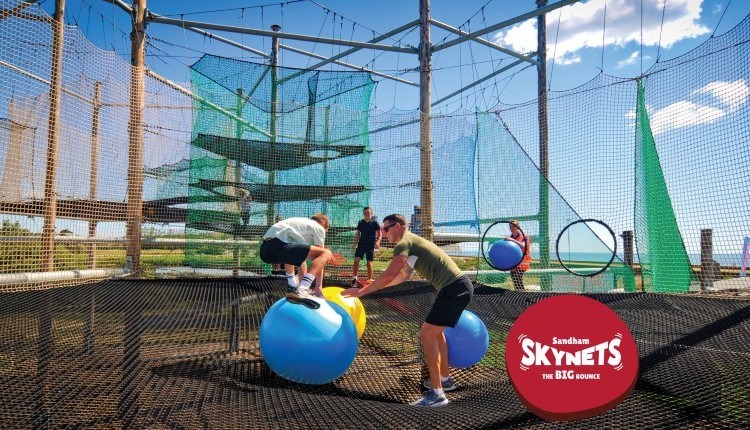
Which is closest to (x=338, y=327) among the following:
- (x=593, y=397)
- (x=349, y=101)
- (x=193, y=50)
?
(x=593, y=397)

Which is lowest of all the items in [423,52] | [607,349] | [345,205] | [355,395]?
[355,395]

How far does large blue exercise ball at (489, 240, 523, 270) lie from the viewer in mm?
6887

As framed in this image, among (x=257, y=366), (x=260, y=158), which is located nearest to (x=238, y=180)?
(x=260, y=158)

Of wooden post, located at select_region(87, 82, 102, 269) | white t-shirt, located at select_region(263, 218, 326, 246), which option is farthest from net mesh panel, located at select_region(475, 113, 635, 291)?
wooden post, located at select_region(87, 82, 102, 269)

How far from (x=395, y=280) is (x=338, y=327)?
62cm

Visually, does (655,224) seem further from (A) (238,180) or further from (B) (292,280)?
(A) (238,180)

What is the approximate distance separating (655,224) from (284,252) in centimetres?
489

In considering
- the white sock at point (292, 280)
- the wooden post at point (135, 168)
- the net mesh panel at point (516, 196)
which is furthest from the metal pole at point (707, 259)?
the wooden post at point (135, 168)

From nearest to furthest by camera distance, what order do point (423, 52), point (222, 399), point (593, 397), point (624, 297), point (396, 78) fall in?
point (593, 397), point (222, 399), point (624, 297), point (423, 52), point (396, 78)

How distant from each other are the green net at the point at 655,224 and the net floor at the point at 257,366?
911mm

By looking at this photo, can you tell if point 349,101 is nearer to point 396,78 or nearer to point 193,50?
point 193,50

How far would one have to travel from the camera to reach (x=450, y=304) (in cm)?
361

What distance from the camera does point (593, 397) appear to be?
2.51m

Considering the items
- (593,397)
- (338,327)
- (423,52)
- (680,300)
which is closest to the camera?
(593,397)
